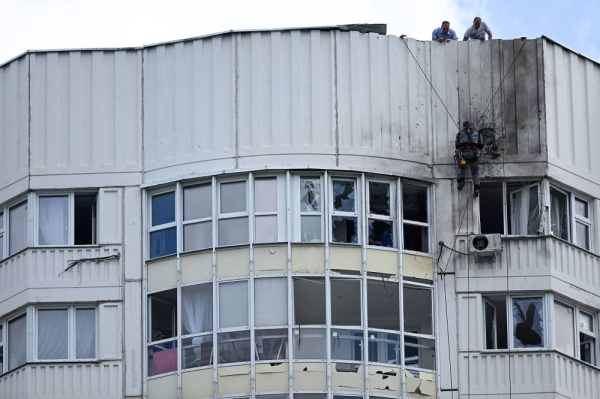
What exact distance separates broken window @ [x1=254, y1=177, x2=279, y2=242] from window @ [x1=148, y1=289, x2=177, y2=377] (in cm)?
259

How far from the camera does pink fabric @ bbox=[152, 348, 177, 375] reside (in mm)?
56094

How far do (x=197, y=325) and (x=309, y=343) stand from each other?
110 inches

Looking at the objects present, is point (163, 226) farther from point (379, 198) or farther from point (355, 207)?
point (379, 198)

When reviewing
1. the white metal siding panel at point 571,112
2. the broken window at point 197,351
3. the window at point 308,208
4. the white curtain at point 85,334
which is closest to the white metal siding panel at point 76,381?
the white curtain at point 85,334

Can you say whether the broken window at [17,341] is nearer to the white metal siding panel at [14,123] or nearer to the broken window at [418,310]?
the white metal siding panel at [14,123]

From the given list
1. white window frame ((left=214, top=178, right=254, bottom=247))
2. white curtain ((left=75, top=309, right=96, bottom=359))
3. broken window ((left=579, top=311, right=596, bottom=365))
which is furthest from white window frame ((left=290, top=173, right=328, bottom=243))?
broken window ((left=579, top=311, right=596, bottom=365))

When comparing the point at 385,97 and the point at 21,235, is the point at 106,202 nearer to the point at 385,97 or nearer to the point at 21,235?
the point at 21,235

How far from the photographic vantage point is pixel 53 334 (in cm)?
5741

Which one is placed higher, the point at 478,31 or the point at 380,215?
the point at 478,31

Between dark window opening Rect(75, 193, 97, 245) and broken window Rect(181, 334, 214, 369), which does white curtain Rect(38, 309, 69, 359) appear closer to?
dark window opening Rect(75, 193, 97, 245)

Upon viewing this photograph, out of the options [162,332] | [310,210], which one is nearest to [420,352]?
[310,210]

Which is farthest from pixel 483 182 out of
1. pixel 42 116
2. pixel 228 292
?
pixel 42 116

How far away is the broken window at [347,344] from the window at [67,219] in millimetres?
6896

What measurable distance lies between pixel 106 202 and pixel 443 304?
8753 mm
